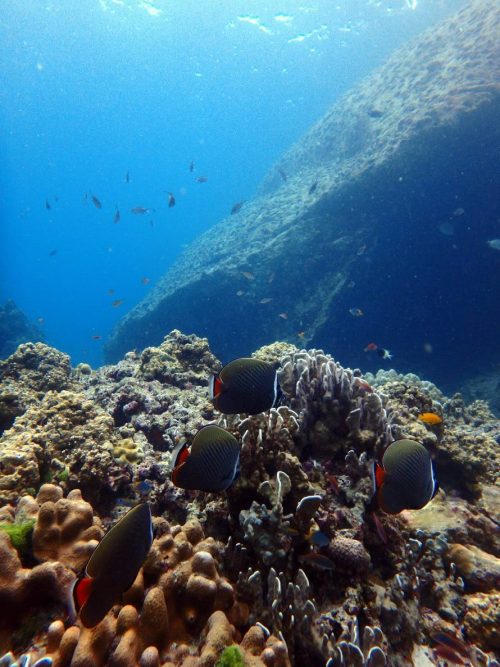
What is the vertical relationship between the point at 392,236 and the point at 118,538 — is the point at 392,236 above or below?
above

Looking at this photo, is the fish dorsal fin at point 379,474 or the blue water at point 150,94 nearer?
the fish dorsal fin at point 379,474

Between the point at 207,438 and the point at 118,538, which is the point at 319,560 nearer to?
the point at 207,438

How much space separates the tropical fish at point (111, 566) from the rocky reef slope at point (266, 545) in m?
0.46

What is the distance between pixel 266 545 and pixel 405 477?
3.77ft

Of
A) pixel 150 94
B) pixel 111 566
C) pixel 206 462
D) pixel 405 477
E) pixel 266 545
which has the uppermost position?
pixel 150 94

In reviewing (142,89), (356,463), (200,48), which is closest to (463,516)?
(356,463)

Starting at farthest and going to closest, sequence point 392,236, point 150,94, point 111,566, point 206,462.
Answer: point 150,94, point 392,236, point 206,462, point 111,566

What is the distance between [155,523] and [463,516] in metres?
3.68

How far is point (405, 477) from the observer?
2.55m

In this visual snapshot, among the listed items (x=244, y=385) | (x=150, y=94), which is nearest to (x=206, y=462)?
(x=244, y=385)

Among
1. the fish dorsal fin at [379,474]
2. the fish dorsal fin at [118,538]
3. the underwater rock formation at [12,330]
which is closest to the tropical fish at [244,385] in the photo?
the fish dorsal fin at [379,474]

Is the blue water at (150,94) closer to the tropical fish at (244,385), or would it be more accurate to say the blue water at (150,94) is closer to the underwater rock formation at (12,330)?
the underwater rock formation at (12,330)

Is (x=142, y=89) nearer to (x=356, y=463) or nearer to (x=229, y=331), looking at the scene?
(x=229, y=331)

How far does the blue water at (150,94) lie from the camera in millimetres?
47688
